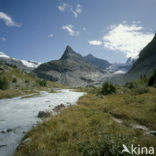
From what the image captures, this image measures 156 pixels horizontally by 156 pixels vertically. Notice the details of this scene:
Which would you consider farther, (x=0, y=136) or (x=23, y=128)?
(x=23, y=128)

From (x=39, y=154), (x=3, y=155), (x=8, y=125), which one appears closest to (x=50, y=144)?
(x=39, y=154)

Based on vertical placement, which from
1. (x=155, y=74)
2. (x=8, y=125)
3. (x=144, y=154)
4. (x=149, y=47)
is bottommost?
(x=8, y=125)

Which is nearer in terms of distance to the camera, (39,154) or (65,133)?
(39,154)

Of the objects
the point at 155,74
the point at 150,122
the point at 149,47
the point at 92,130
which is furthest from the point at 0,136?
the point at 149,47

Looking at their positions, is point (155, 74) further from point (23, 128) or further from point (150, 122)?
point (23, 128)

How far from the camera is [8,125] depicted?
985cm

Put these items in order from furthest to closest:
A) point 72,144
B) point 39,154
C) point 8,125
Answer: point 8,125 → point 72,144 → point 39,154

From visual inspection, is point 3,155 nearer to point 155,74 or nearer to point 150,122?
point 150,122

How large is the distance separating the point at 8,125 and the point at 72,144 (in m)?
7.75

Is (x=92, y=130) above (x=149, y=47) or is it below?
below

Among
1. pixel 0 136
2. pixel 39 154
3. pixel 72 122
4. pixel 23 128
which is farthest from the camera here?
pixel 23 128

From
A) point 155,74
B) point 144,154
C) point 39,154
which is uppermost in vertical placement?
point 155,74

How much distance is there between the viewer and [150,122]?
8500mm

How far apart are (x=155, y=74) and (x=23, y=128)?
50.0m
